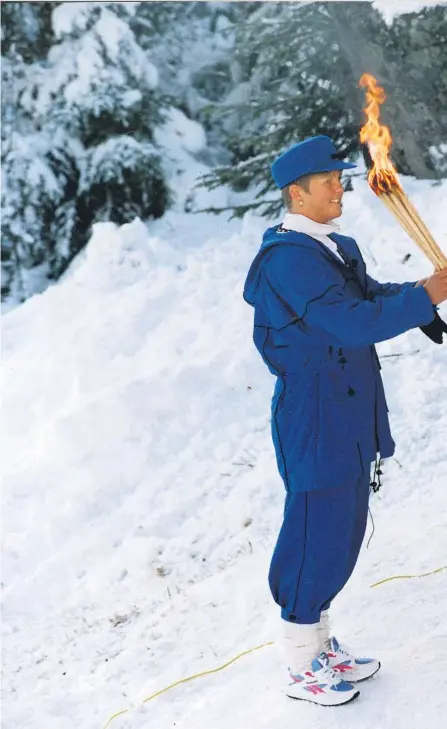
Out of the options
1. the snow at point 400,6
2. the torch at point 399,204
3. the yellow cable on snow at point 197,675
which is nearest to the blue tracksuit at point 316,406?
the torch at point 399,204

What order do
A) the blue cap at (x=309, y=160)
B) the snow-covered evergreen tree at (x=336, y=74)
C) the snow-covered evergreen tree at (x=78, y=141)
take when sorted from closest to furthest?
1. the blue cap at (x=309, y=160)
2. the snow-covered evergreen tree at (x=336, y=74)
3. the snow-covered evergreen tree at (x=78, y=141)

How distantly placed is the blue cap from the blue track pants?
84 cm

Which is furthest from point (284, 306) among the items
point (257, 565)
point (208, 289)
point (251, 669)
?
point (208, 289)

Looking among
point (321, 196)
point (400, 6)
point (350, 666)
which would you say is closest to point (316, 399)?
point (321, 196)

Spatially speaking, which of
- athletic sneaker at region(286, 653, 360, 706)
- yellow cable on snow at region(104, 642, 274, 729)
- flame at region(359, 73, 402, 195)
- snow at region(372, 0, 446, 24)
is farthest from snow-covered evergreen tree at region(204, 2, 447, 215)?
athletic sneaker at region(286, 653, 360, 706)

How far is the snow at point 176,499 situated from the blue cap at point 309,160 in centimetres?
141

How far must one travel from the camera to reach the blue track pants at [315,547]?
230 cm

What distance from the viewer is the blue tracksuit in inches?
86.4

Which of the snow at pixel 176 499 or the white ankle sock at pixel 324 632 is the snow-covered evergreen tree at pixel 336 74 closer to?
the snow at pixel 176 499

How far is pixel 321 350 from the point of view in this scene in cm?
226

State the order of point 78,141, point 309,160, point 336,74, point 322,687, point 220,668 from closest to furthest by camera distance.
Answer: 1. point 309,160
2. point 322,687
3. point 220,668
4. point 336,74
5. point 78,141

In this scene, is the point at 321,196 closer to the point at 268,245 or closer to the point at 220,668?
the point at 268,245

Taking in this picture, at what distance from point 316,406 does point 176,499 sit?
6.99 feet

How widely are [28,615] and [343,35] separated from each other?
3.69 m
